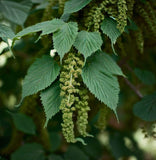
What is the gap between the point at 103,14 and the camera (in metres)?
1.31

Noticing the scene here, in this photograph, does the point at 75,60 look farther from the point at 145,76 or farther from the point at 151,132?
the point at 145,76

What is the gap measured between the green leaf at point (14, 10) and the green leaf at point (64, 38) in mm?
614

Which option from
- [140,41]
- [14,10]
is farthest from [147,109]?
[14,10]

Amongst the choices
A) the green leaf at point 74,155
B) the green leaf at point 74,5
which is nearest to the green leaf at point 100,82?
the green leaf at point 74,5

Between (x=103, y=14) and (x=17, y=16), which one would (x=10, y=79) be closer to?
(x=17, y=16)

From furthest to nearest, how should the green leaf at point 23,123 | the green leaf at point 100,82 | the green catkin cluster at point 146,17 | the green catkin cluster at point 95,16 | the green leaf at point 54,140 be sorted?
the green leaf at point 54,140 → the green leaf at point 23,123 → the green catkin cluster at point 146,17 → the green catkin cluster at point 95,16 → the green leaf at point 100,82

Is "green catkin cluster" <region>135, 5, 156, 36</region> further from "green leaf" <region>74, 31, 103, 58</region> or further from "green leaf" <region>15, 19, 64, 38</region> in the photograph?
"green leaf" <region>15, 19, 64, 38</region>

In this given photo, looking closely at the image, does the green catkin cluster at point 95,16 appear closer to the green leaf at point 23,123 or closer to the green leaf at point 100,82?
the green leaf at point 100,82

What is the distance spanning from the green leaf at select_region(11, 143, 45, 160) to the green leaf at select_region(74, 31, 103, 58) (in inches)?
48.6

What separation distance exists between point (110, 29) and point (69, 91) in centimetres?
41

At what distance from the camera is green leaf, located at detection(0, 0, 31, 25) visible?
5.61ft

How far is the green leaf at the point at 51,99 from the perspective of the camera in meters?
1.12

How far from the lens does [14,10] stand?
1.79 meters

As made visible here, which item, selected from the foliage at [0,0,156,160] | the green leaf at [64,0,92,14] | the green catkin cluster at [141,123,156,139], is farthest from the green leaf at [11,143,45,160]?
the green leaf at [64,0,92,14]
